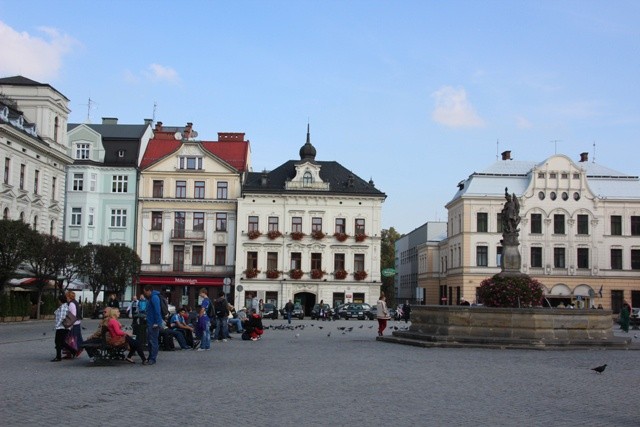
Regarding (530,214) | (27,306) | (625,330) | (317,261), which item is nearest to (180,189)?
(317,261)

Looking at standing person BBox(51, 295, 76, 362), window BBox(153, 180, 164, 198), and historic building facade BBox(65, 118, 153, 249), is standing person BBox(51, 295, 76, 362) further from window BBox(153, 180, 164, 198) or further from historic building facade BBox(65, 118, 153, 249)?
window BBox(153, 180, 164, 198)

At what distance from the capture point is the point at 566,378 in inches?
639

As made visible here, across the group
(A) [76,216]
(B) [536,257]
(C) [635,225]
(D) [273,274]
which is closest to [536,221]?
(B) [536,257]

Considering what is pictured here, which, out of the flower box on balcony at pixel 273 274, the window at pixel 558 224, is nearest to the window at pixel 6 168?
the flower box on balcony at pixel 273 274

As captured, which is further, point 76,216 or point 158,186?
point 158,186

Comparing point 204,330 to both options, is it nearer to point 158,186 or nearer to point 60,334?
point 60,334

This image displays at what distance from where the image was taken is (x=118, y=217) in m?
67.2

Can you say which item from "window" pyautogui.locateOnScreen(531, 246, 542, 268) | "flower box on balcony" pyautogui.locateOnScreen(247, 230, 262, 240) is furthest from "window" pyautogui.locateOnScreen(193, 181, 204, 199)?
"window" pyautogui.locateOnScreen(531, 246, 542, 268)

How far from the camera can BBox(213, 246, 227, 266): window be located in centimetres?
6725

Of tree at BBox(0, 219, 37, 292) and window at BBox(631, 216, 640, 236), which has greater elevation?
window at BBox(631, 216, 640, 236)

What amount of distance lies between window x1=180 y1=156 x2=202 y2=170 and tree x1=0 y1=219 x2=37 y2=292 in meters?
27.4

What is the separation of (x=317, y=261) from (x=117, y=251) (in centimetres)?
1822

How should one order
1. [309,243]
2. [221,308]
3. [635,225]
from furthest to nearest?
[635,225] < [309,243] < [221,308]

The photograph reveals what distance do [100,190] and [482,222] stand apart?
108ft
